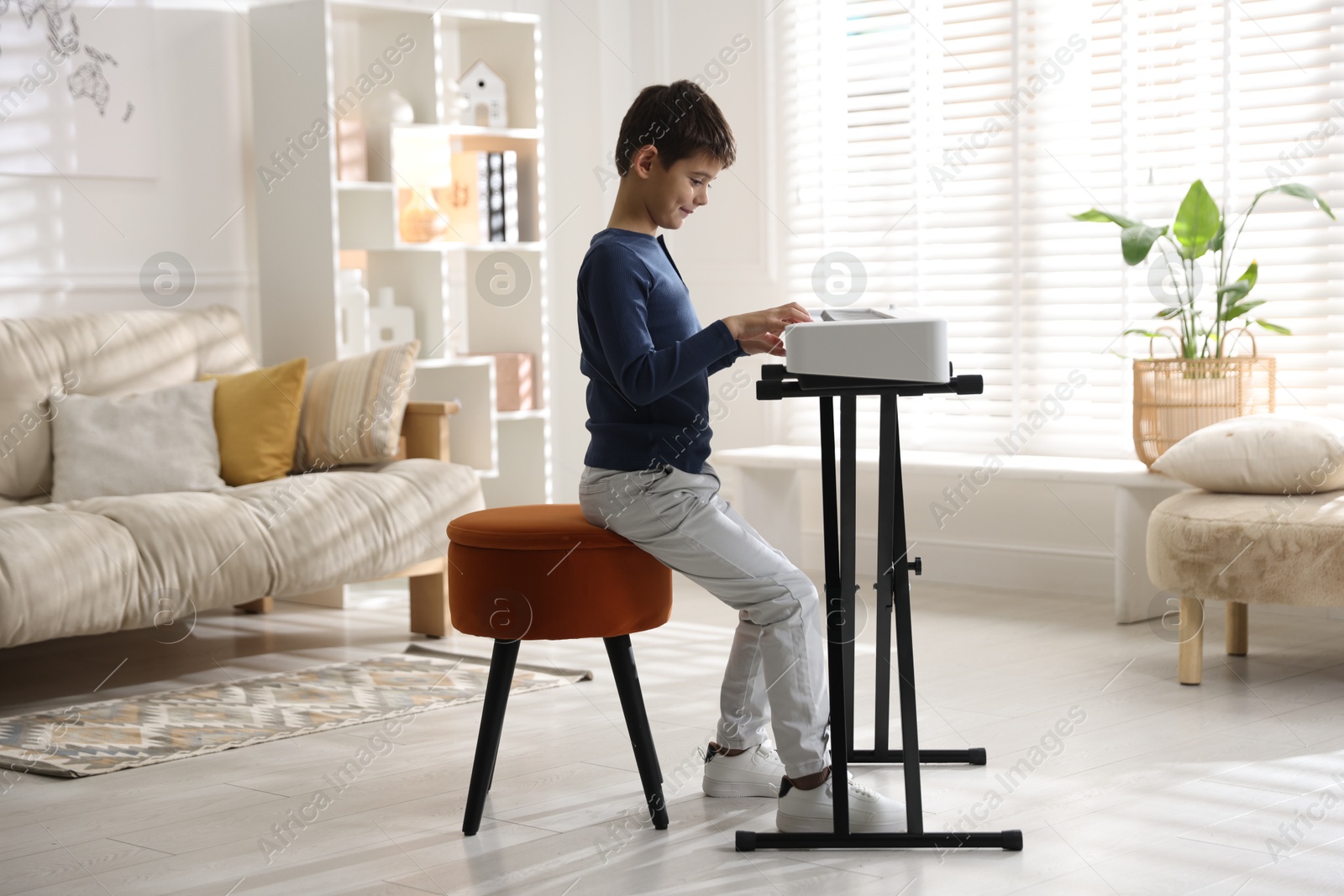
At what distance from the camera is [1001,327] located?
456 cm

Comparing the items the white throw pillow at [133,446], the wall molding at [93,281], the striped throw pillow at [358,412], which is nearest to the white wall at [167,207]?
the wall molding at [93,281]

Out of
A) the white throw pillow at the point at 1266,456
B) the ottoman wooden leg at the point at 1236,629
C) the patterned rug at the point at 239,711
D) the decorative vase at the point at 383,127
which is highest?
the decorative vase at the point at 383,127

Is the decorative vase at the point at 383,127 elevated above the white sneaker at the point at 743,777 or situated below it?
above

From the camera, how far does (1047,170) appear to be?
174 inches

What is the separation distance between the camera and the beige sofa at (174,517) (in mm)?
3057

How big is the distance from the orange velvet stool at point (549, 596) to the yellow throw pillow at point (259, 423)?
5.39 ft

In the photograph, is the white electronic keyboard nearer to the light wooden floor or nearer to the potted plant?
the light wooden floor

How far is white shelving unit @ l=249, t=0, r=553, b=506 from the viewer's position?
4.31 m

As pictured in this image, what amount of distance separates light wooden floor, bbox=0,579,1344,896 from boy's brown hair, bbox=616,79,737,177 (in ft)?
3.33

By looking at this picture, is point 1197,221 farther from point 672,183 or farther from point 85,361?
point 85,361

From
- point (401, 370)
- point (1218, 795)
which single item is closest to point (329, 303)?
A: point (401, 370)

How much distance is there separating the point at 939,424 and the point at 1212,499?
153 cm

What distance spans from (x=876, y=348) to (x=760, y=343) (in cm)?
19

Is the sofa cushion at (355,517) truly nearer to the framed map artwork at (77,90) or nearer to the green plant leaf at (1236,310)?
the framed map artwork at (77,90)
